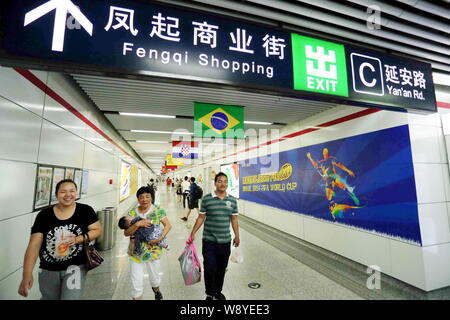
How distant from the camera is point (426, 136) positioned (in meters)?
2.99

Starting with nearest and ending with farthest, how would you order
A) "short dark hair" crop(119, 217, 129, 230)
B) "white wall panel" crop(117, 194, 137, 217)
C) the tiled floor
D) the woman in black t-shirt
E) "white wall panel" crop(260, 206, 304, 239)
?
the woman in black t-shirt < "short dark hair" crop(119, 217, 129, 230) < the tiled floor < "white wall panel" crop(260, 206, 304, 239) < "white wall panel" crop(117, 194, 137, 217)

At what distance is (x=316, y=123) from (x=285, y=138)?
3.90ft

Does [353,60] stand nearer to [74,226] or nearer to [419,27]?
[419,27]

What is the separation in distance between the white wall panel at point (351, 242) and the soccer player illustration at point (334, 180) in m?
0.34

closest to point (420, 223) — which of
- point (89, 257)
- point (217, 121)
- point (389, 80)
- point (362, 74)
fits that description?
point (389, 80)

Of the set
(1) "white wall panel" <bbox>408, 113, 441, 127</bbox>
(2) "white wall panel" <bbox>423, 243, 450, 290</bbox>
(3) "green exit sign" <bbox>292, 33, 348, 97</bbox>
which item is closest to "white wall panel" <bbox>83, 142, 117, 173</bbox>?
(3) "green exit sign" <bbox>292, 33, 348, 97</bbox>

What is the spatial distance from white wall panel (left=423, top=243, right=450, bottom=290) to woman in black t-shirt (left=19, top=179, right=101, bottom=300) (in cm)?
406

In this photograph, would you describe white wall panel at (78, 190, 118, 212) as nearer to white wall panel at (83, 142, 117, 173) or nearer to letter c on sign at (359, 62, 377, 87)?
white wall panel at (83, 142, 117, 173)

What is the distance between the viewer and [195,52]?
1.47 meters

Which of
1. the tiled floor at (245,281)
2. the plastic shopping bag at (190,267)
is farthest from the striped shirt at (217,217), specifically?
the tiled floor at (245,281)

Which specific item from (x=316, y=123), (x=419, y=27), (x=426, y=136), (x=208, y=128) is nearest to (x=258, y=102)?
(x=208, y=128)

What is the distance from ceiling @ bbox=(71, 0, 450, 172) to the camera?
190 centimetres

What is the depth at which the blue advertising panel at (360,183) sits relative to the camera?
114 inches

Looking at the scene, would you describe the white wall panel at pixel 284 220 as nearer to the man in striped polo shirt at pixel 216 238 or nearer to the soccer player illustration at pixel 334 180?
the soccer player illustration at pixel 334 180
